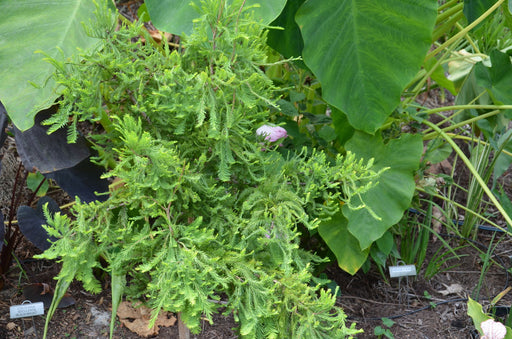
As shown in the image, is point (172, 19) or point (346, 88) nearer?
point (172, 19)

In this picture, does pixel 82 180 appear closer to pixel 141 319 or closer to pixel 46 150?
pixel 46 150

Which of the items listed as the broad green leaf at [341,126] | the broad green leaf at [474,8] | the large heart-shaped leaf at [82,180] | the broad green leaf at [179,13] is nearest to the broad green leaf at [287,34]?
the broad green leaf at [341,126]

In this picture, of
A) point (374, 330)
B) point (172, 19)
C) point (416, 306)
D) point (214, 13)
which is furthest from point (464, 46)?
point (214, 13)

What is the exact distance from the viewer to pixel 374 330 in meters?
1.40

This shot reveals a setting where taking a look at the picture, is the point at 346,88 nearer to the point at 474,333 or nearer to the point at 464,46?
the point at 474,333

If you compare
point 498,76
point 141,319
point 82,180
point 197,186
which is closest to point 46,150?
point 82,180

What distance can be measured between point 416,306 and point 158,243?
3.54 feet

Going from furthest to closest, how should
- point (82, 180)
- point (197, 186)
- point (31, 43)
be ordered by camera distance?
point (82, 180), point (31, 43), point (197, 186)

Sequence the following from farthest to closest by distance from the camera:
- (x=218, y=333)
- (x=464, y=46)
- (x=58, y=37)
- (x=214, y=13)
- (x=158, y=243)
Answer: (x=464, y=46), (x=218, y=333), (x=58, y=37), (x=158, y=243), (x=214, y=13)

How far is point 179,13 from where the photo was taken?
96cm

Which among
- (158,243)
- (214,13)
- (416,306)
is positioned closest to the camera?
(214,13)

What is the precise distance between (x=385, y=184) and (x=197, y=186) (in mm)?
625

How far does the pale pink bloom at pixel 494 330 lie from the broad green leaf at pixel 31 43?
3.70ft

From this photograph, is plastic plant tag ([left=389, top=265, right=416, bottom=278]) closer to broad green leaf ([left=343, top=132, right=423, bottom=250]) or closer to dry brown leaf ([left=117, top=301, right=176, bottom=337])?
broad green leaf ([left=343, top=132, right=423, bottom=250])
